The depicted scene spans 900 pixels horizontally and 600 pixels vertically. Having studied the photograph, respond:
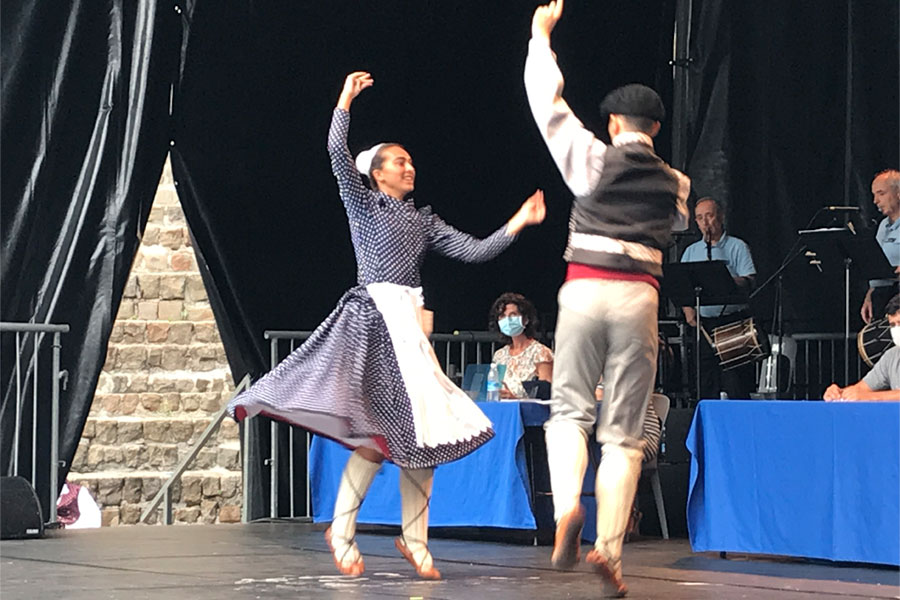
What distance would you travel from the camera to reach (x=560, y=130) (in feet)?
14.1

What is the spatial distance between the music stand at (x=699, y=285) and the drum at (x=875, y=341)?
1.00m

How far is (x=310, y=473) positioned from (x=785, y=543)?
2.59m

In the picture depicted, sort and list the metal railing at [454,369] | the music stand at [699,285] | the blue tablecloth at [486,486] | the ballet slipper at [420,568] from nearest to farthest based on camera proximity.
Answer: the ballet slipper at [420,568]
the blue tablecloth at [486,486]
the music stand at [699,285]
the metal railing at [454,369]

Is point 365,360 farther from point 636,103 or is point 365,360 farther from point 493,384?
point 493,384

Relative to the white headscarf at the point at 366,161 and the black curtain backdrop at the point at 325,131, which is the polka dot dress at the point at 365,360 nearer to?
the white headscarf at the point at 366,161

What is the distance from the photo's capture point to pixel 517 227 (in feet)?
16.8

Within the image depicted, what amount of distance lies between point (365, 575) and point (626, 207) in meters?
1.59

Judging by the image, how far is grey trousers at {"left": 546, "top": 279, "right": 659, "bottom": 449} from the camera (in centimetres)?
434

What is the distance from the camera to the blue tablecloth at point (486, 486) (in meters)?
6.58

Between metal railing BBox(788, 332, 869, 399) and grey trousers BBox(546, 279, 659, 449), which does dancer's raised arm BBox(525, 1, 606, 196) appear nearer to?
grey trousers BBox(546, 279, 659, 449)

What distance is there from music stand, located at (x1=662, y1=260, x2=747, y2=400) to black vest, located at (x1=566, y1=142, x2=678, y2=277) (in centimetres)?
326

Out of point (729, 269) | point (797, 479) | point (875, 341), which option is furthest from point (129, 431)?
point (797, 479)

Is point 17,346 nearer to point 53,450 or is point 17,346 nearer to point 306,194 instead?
point 53,450

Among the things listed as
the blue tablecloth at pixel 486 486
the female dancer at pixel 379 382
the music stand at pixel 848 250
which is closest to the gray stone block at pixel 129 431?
the blue tablecloth at pixel 486 486
